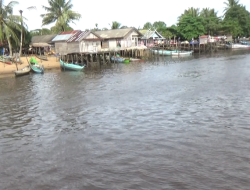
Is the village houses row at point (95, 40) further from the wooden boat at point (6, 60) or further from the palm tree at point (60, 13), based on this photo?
the wooden boat at point (6, 60)

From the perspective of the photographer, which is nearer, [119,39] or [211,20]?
[119,39]

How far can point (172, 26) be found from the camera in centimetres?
6419

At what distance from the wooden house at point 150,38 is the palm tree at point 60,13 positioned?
12.4 metres

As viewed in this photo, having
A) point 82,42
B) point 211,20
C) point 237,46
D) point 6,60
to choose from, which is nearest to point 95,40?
point 82,42

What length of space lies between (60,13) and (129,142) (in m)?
41.8

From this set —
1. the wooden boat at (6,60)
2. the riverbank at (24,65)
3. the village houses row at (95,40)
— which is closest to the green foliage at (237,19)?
the village houses row at (95,40)

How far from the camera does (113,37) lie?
4653 cm

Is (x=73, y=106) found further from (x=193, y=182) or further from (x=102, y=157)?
(x=193, y=182)

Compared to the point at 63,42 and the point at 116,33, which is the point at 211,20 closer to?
the point at 116,33

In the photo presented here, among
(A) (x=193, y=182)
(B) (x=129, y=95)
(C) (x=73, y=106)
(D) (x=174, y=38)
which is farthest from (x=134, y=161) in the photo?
(D) (x=174, y=38)

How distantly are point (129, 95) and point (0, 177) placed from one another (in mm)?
10859

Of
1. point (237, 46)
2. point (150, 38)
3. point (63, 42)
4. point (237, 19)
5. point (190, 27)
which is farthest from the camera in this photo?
point (237, 19)

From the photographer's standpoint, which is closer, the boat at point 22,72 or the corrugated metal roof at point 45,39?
the boat at point 22,72

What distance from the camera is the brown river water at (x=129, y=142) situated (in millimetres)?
6844
